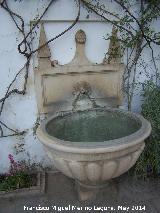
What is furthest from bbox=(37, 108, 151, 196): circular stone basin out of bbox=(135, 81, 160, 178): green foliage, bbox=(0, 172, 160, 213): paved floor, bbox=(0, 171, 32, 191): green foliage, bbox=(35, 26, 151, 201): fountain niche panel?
bbox=(0, 171, 32, 191): green foliage

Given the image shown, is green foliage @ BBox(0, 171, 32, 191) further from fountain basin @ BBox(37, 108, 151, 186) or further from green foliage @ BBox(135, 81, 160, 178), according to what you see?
green foliage @ BBox(135, 81, 160, 178)

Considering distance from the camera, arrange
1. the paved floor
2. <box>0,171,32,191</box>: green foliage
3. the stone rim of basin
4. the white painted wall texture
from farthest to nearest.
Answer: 1. <box>0,171,32,191</box>: green foliage
2. the white painted wall texture
3. the paved floor
4. the stone rim of basin

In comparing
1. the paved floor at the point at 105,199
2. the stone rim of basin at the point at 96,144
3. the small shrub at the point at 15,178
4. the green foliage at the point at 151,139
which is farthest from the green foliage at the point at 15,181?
the green foliage at the point at 151,139

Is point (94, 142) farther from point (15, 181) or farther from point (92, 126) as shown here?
point (15, 181)

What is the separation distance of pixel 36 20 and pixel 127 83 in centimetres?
119

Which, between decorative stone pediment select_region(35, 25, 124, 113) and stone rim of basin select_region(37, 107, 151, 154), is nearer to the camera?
stone rim of basin select_region(37, 107, 151, 154)

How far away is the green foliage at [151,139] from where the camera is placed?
2.93 m

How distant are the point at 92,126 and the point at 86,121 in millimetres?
89

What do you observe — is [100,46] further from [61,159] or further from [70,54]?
[61,159]

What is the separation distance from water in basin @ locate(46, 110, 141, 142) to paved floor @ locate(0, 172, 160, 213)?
1.84ft

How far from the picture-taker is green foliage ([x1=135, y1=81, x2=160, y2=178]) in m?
2.93

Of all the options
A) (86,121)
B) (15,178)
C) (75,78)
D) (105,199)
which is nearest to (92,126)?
(86,121)

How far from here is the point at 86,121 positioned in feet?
9.71

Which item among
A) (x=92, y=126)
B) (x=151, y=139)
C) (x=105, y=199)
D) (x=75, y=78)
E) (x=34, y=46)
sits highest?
(x=34, y=46)
